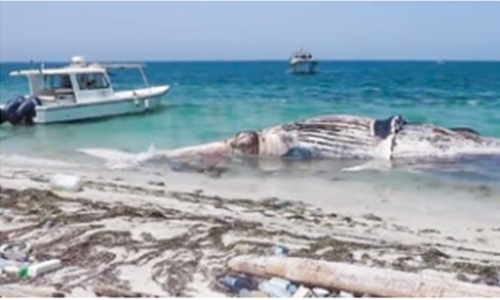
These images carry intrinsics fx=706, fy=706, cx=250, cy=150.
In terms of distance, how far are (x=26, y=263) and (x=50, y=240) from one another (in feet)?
3.33

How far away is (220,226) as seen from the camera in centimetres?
898

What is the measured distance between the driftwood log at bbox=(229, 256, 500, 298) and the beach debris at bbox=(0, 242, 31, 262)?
2.28m

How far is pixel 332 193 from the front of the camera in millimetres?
12211

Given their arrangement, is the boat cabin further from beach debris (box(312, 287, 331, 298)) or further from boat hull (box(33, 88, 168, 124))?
beach debris (box(312, 287, 331, 298))

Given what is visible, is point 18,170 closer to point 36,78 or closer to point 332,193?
point 332,193

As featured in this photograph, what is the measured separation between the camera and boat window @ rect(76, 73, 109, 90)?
80.7 feet

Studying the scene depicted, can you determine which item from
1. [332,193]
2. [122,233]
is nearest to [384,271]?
[122,233]

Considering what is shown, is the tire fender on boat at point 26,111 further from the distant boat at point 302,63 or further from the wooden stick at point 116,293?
the distant boat at point 302,63

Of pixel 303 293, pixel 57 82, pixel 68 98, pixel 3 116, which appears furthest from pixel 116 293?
pixel 57 82

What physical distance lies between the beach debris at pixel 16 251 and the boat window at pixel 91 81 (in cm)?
1708

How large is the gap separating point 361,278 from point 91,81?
20.1m

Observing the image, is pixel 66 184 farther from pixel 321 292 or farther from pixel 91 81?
pixel 91 81

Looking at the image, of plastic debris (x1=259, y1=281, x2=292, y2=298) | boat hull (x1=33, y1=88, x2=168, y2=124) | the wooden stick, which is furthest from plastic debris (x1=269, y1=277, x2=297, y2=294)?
boat hull (x1=33, y1=88, x2=168, y2=124)

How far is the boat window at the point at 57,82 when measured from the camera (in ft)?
80.6
